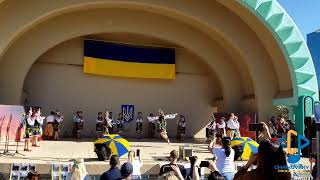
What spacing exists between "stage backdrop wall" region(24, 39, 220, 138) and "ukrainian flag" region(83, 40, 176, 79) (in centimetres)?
50

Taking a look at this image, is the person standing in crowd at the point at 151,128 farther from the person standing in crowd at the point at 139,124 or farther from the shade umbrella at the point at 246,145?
the shade umbrella at the point at 246,145

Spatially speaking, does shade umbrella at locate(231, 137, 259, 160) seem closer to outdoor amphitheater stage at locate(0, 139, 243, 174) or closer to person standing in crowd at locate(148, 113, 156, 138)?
outdoor amphitheater stage at locate(0, 139, 243, 174)

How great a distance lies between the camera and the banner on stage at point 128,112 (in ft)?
73.7

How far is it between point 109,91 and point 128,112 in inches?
65.0

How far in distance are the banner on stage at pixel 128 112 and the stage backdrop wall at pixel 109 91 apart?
0.28 meters

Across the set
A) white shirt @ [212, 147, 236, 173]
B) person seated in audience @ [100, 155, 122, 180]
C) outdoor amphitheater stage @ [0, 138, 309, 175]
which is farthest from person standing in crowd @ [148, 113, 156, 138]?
person seated in audience @ [100, 155, 122, 180]

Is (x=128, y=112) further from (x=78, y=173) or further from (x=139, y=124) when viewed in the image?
(x=78, y=173)

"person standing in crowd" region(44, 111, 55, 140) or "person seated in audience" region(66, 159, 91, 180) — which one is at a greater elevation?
"person standing in crowd" region(44, 111, 55, 140)

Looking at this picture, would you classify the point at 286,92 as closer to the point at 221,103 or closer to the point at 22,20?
the point at 221,103

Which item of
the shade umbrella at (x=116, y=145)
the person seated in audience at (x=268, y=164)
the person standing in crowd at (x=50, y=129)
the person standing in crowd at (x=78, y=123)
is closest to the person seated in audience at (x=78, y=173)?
the person seated in audience at (x=268, y=164)

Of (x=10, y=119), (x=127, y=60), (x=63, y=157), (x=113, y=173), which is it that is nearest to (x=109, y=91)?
(x=127, y=60)

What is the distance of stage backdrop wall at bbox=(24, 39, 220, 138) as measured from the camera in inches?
842

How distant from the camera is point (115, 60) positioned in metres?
22.5

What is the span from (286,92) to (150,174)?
471 inches
